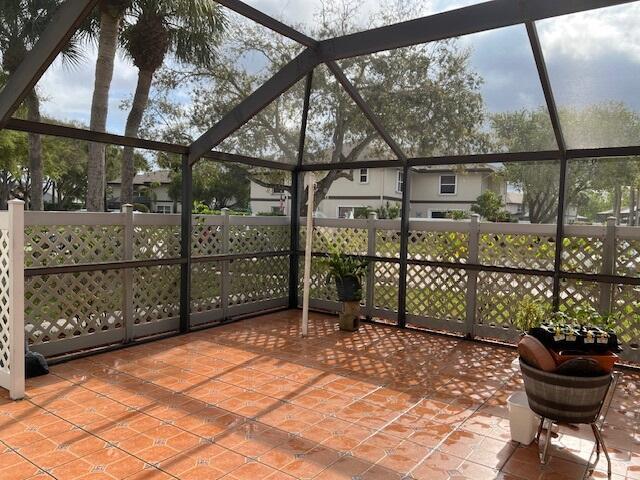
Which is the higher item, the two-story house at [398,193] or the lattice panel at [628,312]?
the two-story house at [398,193]

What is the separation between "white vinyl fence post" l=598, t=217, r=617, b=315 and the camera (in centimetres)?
495

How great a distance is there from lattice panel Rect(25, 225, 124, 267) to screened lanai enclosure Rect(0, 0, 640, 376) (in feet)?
0.06

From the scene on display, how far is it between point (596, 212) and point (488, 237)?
15.5 meters

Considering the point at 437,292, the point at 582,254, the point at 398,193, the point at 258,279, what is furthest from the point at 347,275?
the point at 398,193

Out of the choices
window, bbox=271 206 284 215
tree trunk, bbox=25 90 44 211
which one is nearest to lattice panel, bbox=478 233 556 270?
tree trunk, bbox=25 90 44 211

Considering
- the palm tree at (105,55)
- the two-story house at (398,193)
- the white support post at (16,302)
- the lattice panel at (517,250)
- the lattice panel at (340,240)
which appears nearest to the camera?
the white support post at (16,302)

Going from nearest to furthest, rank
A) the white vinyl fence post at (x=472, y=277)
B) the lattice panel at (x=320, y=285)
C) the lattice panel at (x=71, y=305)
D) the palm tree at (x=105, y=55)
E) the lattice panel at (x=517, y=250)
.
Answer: the palm tree at (x=105, y=55) < the lattice panel at (x=71, y=305) < the lattice panel at (x=517, y=250) < the white vinyl fence post at (x=472, y=277) < the lattice panel at (x=320, y=285)

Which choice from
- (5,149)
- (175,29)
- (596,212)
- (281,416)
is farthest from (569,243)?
(596,212)

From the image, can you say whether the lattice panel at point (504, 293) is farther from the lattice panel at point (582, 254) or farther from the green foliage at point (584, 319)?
the green foliage at point (584, 319)

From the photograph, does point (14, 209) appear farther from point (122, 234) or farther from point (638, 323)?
point (638, 323)

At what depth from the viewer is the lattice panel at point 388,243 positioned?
6422mm

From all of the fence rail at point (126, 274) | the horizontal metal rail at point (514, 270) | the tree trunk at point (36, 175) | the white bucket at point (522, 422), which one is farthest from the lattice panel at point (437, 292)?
the tree trunk at point (36, 175)

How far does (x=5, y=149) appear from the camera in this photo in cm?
1098

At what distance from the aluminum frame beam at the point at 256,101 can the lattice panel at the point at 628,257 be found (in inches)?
145
